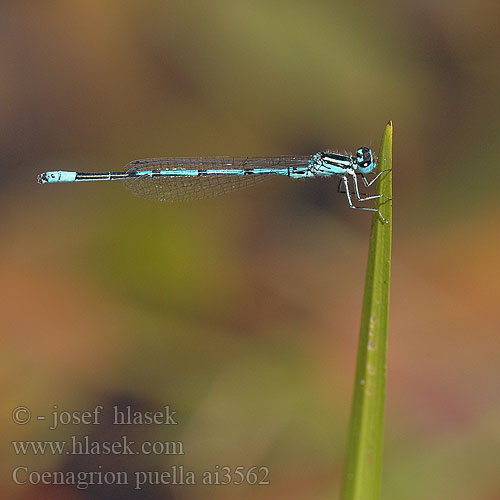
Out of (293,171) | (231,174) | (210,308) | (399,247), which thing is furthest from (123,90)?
(399,247)

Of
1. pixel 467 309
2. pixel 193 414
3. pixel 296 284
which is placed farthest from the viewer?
pixel 296 284

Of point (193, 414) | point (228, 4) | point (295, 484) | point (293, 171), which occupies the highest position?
point (228, 4)

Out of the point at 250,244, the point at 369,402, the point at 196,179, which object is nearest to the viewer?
the point at 369,402

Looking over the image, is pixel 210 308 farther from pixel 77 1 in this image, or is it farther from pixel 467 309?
pixel 77 1

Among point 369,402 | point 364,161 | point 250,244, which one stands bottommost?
point 369,402

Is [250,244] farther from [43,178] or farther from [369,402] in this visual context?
[369,402]

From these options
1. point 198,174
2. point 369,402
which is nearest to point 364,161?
point 198,174

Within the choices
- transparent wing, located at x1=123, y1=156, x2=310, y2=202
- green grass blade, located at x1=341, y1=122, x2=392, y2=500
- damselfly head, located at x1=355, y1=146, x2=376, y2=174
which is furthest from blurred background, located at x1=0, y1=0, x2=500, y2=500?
green grass blade, located at x1=341, y1=122, x2=392, y2=500

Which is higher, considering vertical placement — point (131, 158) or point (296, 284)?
point (131, 158)
